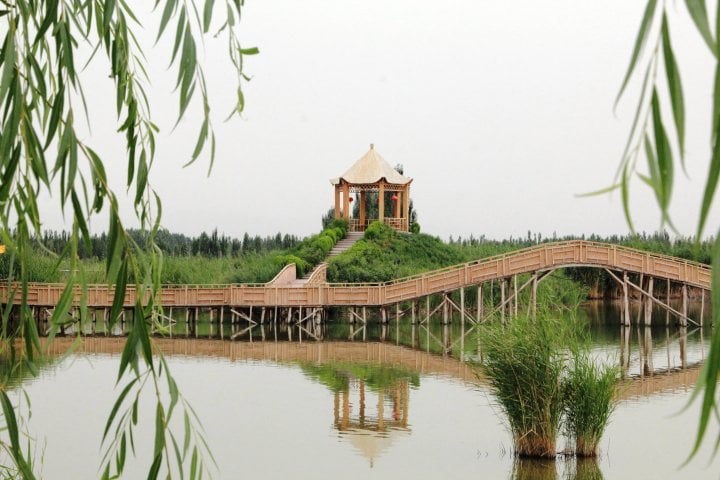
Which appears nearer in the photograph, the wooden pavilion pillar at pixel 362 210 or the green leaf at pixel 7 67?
the green leaf at pixel 7 67

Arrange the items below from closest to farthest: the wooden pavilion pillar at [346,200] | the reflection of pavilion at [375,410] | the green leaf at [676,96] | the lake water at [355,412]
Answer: the green leaf at [676,96], the lake water at [355,412], the reflection of pavilion at [375,410], the wooden pavilion pillar at [346,200]

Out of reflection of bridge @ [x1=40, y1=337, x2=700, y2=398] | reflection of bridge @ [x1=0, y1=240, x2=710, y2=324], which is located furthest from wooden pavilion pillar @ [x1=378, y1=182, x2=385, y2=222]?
reflection of bridge @ [x1=40, y1=337, x2=700, y2=398]

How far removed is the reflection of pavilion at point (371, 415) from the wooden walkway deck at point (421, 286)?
991 centimetres

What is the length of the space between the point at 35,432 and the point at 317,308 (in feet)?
55.7

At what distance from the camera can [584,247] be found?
93.8ft

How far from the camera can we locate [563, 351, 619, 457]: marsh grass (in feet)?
36.4

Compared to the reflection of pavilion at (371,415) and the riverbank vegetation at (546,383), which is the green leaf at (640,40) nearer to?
the riverbank vegetation at (546,383)

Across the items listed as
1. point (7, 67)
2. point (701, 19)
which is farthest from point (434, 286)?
point (701, 19)

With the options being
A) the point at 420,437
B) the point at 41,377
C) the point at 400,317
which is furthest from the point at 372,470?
the point at 400,317

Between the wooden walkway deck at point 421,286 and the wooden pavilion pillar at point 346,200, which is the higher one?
the wooden pavilion pillar at point 346,200

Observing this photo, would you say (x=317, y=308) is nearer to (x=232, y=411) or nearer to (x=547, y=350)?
(x=232, y=411)

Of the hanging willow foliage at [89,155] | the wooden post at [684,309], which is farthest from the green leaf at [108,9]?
the wooden post at [684,309]

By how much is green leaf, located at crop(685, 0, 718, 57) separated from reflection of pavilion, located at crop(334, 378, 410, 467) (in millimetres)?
11456

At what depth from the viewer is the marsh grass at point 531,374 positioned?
11.3 m
